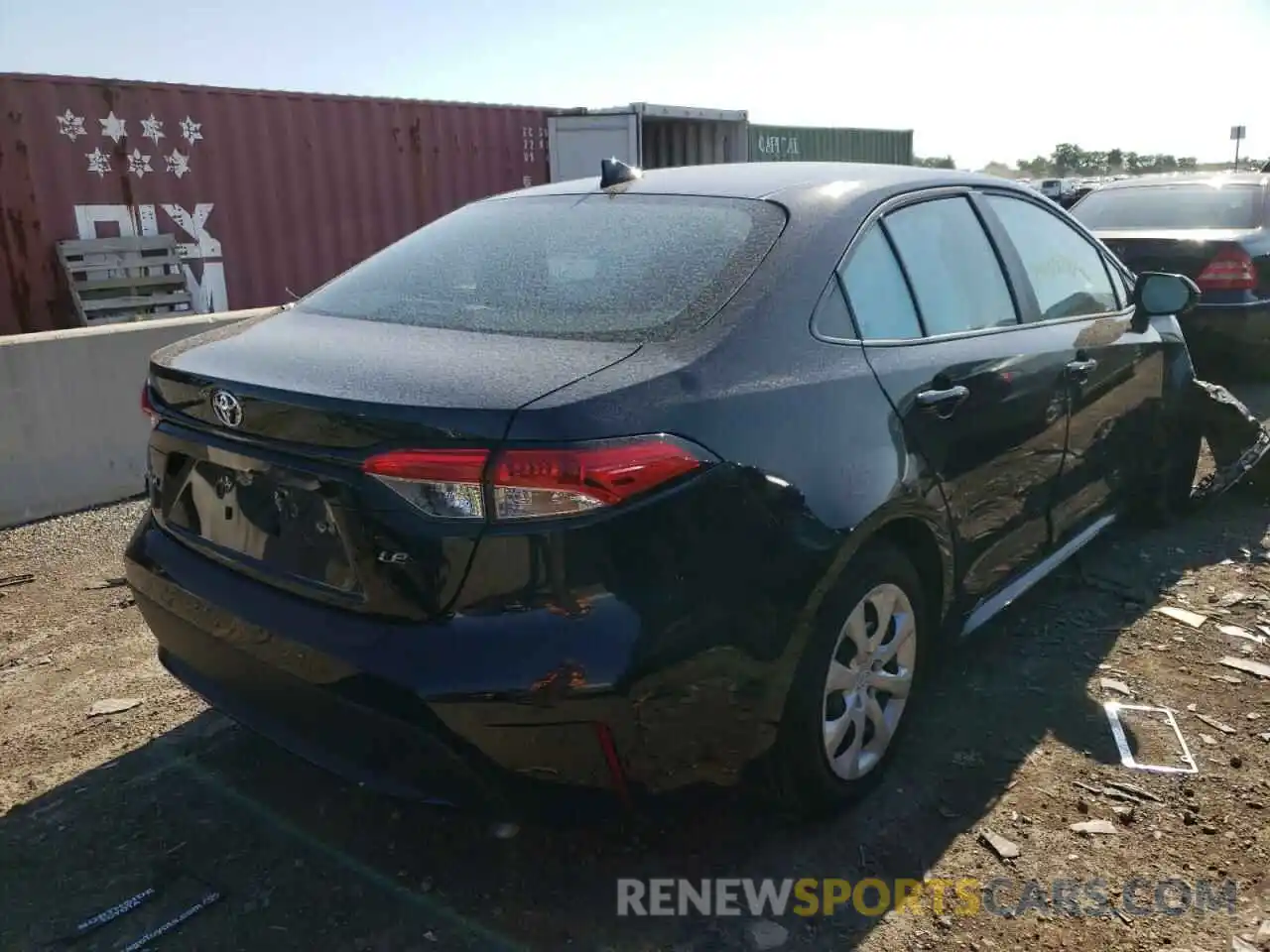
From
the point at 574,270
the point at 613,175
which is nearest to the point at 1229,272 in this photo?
the point at 613,175

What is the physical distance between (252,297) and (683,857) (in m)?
8.66

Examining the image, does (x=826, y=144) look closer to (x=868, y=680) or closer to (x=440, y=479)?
(x=868, y=680)

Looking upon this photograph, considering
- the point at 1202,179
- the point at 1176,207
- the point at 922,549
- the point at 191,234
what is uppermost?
the point at 1202,179

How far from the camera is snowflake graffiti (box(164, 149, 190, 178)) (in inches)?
364

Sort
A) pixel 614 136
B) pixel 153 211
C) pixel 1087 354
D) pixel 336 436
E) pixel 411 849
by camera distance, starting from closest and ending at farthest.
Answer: pixel 336 436 → pixel 411 849 → pixel 1087 354 → pixel 153 211 → pixel 614 136

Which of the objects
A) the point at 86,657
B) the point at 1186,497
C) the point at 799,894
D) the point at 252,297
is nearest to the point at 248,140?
the point at 252,297

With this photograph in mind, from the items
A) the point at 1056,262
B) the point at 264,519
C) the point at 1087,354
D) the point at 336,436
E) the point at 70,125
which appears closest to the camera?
the point at 336,436

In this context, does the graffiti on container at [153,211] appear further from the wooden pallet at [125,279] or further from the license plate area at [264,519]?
the license plate area at [264,519]

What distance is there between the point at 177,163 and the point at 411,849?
333 inches

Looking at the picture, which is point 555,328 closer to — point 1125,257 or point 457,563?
point 457,563

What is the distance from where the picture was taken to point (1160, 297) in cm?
405

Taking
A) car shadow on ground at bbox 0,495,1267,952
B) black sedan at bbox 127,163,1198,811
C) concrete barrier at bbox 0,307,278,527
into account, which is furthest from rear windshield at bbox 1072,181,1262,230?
concrete barrier at bbox 0,307,278,527

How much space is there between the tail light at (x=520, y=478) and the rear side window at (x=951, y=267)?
1.26 meters

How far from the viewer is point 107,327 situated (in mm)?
5449
